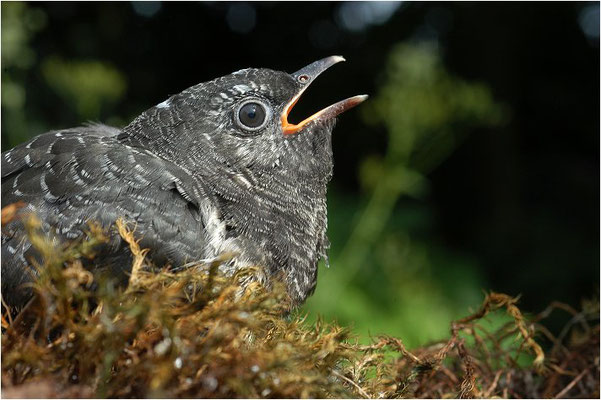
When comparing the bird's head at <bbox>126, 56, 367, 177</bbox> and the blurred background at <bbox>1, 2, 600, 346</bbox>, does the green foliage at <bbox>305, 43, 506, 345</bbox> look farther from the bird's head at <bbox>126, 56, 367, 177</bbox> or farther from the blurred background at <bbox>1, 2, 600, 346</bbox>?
the bird's head at <bbox>126, 56, 367, 177</bbox>

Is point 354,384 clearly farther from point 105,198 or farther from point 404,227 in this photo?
point 404,227

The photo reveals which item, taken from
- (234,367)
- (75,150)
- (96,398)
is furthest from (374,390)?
(75,150)

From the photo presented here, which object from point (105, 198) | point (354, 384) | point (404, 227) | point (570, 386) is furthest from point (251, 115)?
point (404, 227)

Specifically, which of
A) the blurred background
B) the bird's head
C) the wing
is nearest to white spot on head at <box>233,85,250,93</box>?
the bird's head

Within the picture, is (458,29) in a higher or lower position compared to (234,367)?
higher

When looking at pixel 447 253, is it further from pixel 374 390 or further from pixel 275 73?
pixel 374 390

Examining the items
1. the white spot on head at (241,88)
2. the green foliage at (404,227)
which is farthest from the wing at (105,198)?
the green foliage at (404,227)
